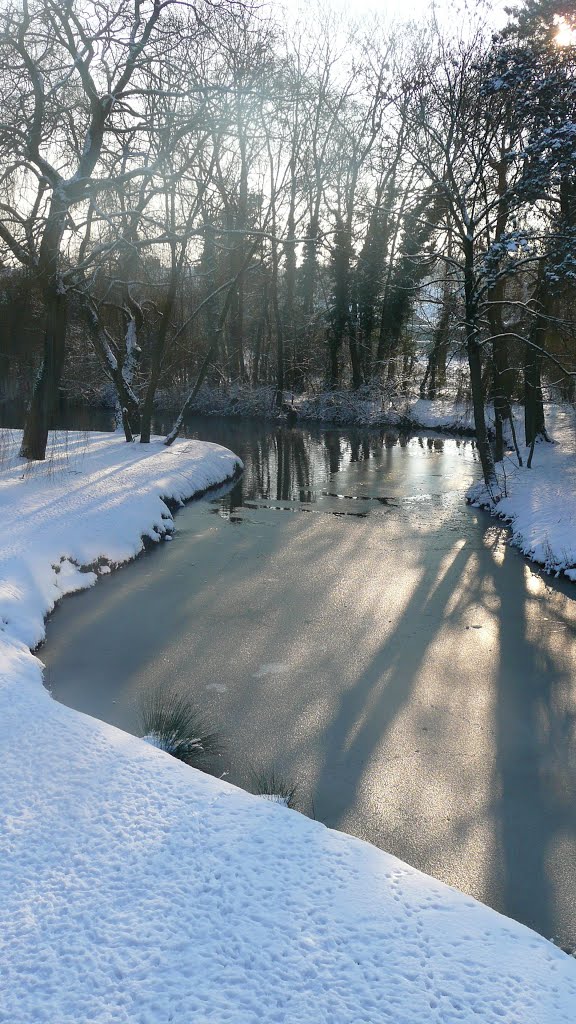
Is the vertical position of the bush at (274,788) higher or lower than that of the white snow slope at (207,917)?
lower

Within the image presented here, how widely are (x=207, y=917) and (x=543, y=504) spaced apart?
37.7 feet

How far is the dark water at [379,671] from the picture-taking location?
16.4 ft

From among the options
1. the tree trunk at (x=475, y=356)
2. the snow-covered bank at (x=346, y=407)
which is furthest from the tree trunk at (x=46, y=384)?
the snow-covered bank at (x=346, y=407)

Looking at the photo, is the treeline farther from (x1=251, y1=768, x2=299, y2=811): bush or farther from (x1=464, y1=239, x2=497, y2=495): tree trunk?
(x1=251, y1=768, x2=299, y2=811): bush

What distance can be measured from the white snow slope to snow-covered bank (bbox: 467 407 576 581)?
25.7 feet

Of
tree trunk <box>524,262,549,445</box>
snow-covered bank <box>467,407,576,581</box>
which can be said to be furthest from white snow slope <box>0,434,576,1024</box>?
tree trunk <box>524,262,549,445</box>

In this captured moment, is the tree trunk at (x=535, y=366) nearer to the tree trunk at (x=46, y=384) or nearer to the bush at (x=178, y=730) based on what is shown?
the tree trunk at (x=46, y=384)

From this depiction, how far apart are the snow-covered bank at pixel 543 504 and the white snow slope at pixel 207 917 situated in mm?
7824

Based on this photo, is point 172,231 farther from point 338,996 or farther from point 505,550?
point 338,996

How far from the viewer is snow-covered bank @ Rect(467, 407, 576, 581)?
37.1 ft

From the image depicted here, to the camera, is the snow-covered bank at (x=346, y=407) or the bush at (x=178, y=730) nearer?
the bush at (x=178, y=730)

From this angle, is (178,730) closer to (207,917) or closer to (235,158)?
(207,917)

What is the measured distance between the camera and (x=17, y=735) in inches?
193

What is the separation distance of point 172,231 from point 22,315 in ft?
53.0
